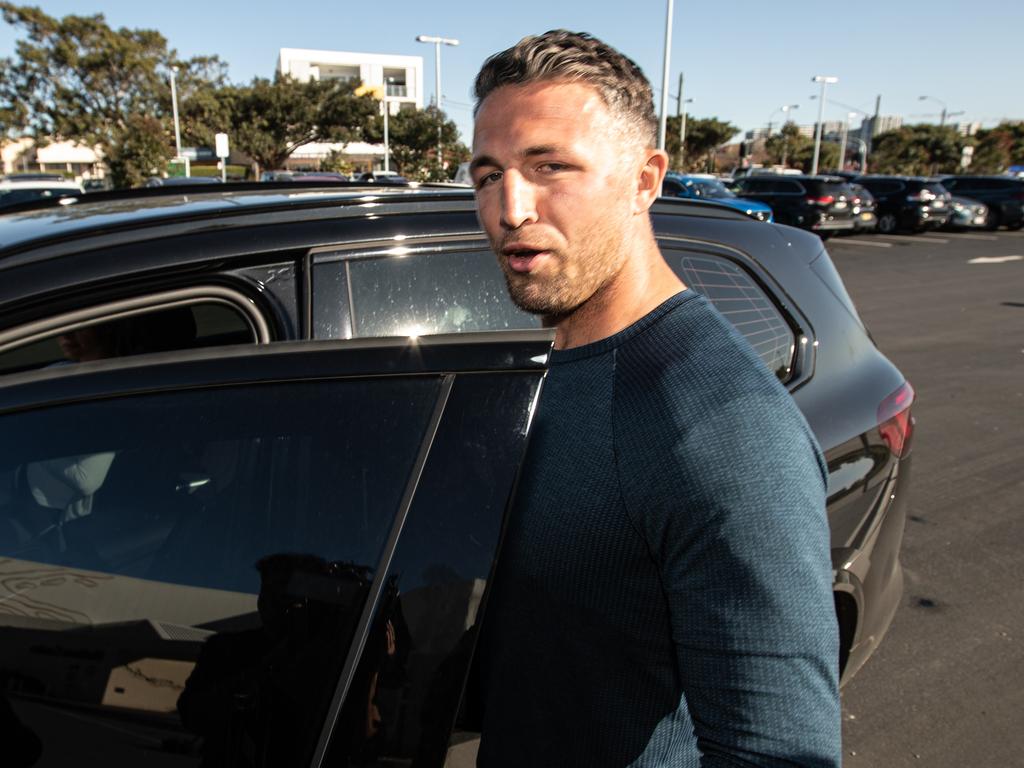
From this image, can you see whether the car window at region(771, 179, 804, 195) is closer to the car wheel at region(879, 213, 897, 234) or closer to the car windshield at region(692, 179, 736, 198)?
the car windshield at region(692, 179, 736, 198)

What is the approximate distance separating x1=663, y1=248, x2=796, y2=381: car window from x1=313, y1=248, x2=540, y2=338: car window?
0.53 meters

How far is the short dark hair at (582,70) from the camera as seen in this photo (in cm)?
116

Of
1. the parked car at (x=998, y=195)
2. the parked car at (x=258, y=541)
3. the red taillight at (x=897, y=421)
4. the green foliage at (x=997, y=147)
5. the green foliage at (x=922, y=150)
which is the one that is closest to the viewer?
the parked car at (x=258, y=541)

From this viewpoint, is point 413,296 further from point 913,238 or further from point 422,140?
point 422,140

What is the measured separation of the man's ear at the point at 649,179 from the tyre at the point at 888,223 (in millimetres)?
25229

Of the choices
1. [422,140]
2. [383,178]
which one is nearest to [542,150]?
[383,178]

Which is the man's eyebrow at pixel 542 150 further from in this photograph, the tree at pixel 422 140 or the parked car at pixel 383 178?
the tree at pixel 422 140

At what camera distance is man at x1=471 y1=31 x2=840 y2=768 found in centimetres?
91

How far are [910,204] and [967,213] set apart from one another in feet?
10.7

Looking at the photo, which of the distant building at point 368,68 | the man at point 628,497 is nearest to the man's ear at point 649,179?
the man at point 628,497

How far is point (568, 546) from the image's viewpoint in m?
1.00

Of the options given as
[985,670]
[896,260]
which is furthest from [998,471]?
[896,260]

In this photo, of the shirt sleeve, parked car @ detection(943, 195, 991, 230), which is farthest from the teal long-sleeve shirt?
parked car @ detection(943, 195, 991, 230)

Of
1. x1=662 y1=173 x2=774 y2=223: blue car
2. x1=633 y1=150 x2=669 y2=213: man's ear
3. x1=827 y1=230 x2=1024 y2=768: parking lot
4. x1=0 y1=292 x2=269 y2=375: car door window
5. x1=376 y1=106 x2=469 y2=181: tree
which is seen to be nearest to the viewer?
x1=633 y1=150 x2=669 y2=213: man's ear
